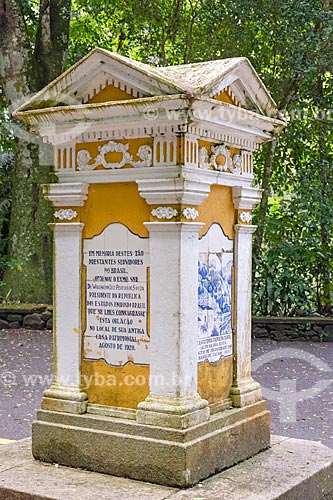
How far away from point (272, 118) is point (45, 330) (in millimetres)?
8432

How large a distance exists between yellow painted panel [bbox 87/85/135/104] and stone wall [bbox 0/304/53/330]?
27.7 ft

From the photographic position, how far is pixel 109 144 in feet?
14.0

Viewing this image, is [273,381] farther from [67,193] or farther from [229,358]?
[67,193]

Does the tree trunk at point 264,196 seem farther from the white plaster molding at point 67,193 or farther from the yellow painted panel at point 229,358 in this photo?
the white plaster molding at point 67,193

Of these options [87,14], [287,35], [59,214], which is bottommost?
[59,214]

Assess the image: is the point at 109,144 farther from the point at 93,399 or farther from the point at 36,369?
the point at 36,369

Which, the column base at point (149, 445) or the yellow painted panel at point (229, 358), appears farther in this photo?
the yellow painted panel at point (229, 358)

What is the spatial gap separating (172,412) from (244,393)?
0.74 meters

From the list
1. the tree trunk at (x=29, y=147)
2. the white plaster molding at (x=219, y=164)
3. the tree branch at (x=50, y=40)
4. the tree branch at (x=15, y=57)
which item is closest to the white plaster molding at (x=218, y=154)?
the white plaster molding at (x=219, y=164)

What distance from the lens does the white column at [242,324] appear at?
454cm

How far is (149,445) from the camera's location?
396cm

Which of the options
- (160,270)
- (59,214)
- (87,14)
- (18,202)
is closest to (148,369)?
(160,270)

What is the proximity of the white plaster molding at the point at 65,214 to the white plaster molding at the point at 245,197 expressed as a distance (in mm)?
961

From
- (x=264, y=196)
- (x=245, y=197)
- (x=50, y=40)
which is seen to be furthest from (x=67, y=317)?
(x=50, y=40)
